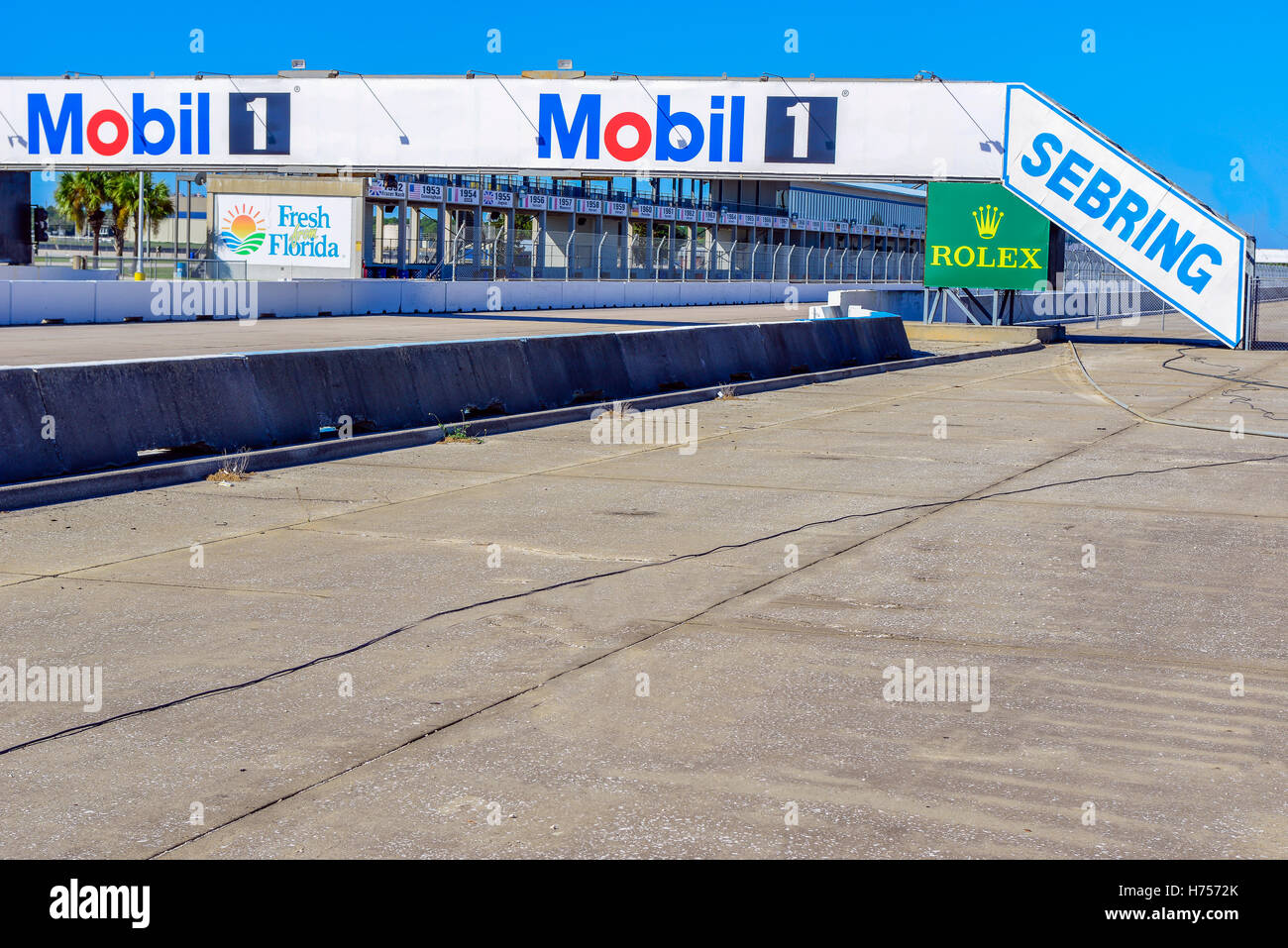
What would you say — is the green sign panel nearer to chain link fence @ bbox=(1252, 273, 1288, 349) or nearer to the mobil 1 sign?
the mobil 1 sign

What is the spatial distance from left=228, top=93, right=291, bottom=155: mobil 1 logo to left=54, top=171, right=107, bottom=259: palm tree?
66495mm

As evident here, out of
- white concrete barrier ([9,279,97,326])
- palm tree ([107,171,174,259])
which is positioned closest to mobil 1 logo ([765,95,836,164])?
white concrete barrier ([9,279,97,326])

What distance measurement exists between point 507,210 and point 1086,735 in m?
80.4

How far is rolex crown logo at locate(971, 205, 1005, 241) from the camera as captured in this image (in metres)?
40.7

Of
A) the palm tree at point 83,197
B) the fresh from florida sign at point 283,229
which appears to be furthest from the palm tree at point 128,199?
the fresh from florida sign at point 283,229

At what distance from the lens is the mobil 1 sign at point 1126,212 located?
33406mm

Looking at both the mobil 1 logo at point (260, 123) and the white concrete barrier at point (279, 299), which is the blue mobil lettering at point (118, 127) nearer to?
the mobil 1 logo at point (260, 123)

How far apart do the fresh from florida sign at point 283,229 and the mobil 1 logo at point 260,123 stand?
74.0 feet

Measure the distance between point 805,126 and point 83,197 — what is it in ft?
297

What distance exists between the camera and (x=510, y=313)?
45.3 meters

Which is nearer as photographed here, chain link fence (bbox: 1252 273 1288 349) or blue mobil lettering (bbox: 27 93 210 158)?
blue mobil lettering (bbox: 27 93 210 158)

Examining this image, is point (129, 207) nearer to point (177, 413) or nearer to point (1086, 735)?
point (177, 413)

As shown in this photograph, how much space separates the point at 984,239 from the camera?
40844 millimetres

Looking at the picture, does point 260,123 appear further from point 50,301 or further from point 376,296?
point 376,296
